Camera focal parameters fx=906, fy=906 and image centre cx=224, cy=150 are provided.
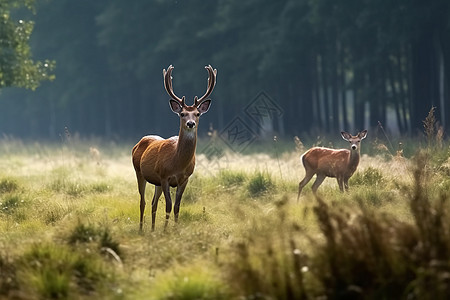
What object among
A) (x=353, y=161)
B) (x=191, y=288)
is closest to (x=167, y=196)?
(x=353, y=161)

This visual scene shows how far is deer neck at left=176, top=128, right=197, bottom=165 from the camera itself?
35.3ft

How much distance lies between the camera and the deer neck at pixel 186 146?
10.8 meters

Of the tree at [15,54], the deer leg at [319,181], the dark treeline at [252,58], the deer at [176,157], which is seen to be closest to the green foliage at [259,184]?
the deer leg at [319,181]

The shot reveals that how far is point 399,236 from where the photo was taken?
6.48 meters

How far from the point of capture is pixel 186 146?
35.4 feet

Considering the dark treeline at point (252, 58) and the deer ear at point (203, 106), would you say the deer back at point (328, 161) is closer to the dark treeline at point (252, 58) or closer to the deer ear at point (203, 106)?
the deer ear at point (203, 106)

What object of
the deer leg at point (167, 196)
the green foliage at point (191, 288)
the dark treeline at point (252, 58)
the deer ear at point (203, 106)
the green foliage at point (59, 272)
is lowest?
the green foliage at point (191, 288)

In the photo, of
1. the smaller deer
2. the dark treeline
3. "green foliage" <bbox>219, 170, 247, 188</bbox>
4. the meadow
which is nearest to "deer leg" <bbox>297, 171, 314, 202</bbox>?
the smaller deer

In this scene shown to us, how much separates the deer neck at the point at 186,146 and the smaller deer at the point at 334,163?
345 cm

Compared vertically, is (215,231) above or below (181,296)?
above

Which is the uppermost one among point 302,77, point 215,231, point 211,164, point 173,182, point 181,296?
point 302,77

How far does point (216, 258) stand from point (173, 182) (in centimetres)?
370

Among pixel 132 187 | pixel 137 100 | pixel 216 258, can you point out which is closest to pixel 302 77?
pixel 137 100

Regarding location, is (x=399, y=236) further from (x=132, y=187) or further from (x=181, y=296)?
(x=132, y=187)
